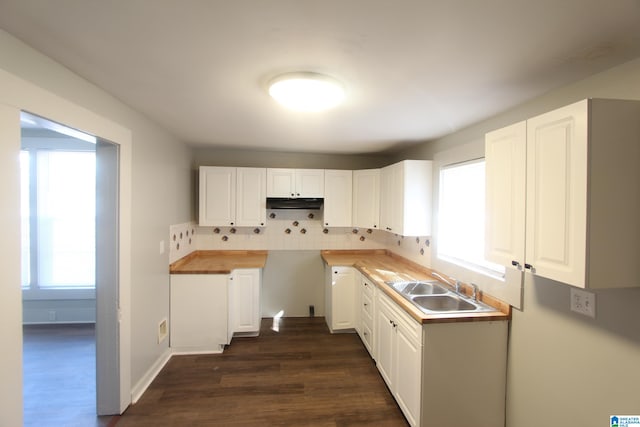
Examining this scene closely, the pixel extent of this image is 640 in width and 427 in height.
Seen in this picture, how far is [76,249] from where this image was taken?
3449mm

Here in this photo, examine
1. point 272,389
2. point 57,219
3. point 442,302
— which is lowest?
point 272,389

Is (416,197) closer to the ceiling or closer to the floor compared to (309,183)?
closer to the floor

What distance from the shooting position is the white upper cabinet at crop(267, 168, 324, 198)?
3502 millimetres

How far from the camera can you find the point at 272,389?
7.61 feet

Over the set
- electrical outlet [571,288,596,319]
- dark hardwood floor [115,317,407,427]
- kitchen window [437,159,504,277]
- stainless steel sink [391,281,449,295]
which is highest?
kitchen window [437,159,504,277]

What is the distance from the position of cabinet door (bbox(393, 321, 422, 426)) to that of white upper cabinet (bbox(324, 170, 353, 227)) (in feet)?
5.78

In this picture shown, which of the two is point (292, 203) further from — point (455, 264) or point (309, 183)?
point (455, 264)

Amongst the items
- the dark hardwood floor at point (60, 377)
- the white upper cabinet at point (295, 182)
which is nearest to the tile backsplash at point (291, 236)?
the white upper cabinet at point (295, 182)

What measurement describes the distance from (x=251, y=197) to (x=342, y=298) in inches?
67.5

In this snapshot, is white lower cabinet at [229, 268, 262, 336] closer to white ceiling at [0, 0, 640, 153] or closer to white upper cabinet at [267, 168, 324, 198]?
white upper cabinet at [267, 168, 324, 198]

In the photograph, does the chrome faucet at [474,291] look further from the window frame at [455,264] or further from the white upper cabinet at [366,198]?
the white upper cabinet at [366,198]

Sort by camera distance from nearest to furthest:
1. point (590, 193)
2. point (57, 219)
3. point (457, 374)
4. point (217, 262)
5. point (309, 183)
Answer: point (590, 193)
point (457, 374)
point (217, 262)
point (57, 219)
point (309, 183)

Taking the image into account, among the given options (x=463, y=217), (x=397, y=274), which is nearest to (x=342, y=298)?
(x=397, y=274)

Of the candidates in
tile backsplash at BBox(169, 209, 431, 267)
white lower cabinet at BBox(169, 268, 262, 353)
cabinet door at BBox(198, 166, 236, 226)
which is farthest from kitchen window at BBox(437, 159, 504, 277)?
cabinet door at BBox(198, 166, 236, 226)
